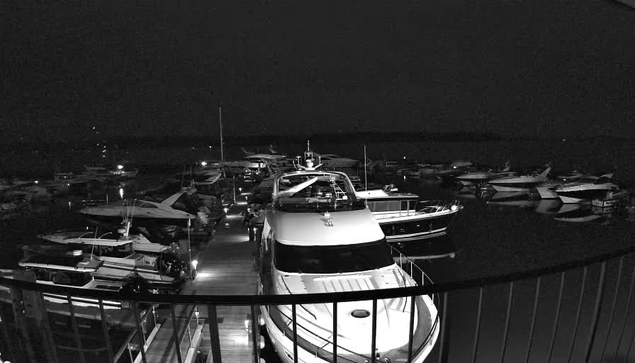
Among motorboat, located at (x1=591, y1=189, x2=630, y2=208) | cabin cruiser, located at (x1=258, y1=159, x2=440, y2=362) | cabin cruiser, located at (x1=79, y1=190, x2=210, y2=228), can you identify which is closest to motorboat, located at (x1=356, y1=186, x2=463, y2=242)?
cabin cruiser, located at (x1=258, y1=159, x2=440, y2=362)

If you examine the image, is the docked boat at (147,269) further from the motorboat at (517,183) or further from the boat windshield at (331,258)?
the motorboat at (517,183)

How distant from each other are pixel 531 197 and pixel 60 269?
35.9 meters

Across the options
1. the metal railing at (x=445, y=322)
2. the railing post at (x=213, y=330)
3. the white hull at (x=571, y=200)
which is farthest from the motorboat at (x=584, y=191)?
the railing post at (x=213, y=330)

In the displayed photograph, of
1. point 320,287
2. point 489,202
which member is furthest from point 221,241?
point 489,202

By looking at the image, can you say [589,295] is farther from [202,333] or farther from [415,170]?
[415,170]

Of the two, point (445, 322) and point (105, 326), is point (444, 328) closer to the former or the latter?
point (445, 322)

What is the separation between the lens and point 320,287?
5.87 meters

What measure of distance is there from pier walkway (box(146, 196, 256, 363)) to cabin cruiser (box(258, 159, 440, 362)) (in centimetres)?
84

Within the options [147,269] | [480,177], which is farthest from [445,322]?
[480,177]

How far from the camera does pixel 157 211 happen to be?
1981 cm

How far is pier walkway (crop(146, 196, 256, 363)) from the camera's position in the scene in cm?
653

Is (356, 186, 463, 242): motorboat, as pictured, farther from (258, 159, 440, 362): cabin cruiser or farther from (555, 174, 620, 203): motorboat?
(555, 174, 620, 203): motorboat

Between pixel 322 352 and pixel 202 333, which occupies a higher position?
pixel 322 352

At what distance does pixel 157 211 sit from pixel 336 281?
54.4 ft
